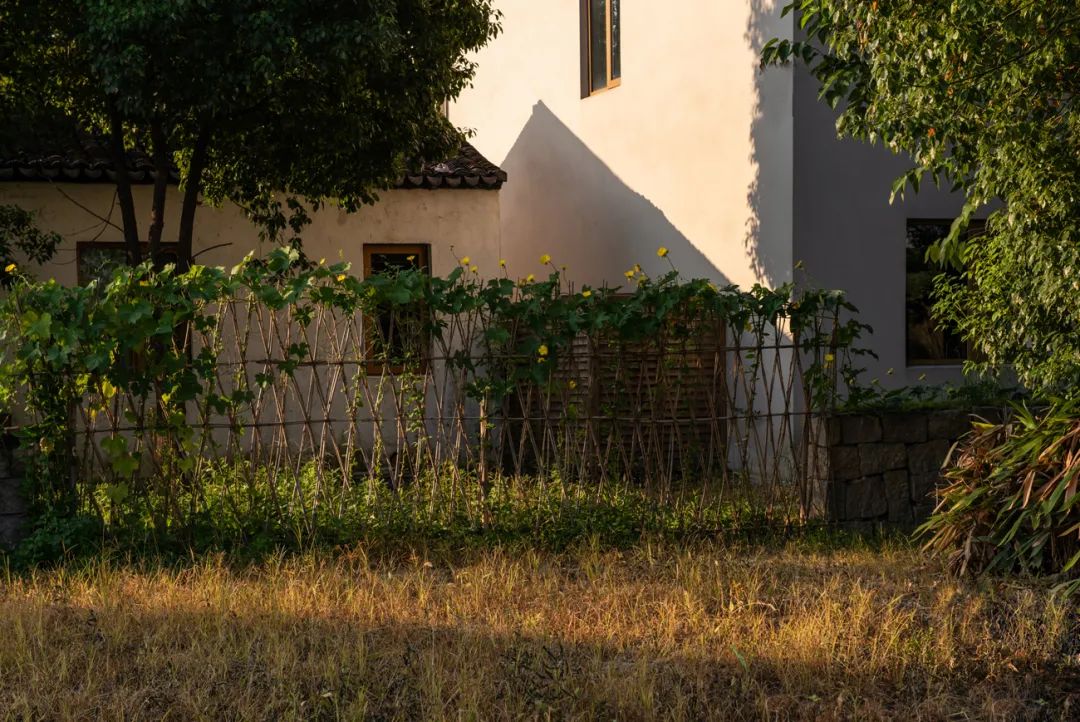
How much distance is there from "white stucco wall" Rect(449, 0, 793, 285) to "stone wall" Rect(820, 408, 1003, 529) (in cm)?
254

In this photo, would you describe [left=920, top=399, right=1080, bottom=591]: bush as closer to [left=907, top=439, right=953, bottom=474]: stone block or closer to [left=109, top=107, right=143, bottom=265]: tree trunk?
[left=907, top=439, right=953, bottom=474]: stone block

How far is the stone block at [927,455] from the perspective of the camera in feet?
26.5

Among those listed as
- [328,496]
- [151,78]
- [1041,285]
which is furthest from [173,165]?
[1041,285]

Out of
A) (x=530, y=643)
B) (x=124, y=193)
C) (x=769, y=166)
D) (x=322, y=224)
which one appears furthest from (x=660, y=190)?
(x=530, y=643)

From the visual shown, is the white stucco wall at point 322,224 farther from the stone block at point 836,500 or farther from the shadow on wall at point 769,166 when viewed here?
the stone block at point 836,500

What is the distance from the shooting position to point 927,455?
8.09m

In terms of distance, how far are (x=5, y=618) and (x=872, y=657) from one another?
3.91 meters

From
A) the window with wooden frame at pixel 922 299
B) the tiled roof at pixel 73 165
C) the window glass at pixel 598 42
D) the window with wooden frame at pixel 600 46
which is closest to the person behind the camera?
the window with wooden frame at pixel 922 299

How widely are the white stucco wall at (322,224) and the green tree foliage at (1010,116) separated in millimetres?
6284

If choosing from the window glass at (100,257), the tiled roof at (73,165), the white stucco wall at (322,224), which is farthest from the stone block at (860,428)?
the window glass at (100,257)

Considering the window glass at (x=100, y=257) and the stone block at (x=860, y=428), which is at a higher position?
the window glass at (x=100, y=257)

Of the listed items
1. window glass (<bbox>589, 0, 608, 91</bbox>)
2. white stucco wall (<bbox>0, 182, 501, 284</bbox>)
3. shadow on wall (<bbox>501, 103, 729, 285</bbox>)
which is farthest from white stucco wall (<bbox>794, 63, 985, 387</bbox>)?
window glass (<bbox>589, 0, 608, 91</bbox>)

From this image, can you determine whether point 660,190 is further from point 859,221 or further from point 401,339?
point 401,339

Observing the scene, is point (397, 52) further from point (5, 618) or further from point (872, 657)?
point (872, 657)
